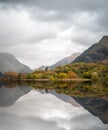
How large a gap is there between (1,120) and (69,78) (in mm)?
150824

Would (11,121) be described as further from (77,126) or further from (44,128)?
(77,126)

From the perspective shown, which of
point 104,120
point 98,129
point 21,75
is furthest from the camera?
point 21,75

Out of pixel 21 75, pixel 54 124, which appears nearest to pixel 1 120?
pixel 54 124

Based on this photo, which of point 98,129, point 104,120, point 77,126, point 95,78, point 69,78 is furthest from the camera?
point 69,78

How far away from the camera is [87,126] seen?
19469 mm

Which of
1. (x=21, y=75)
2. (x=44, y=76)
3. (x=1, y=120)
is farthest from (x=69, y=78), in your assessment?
(x=1, y=120)

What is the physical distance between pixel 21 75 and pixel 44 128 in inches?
7117

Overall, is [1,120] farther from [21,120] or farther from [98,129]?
[98,129]

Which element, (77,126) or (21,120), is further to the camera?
(21,120)

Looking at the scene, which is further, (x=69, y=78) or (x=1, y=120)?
(x=69, y=78)

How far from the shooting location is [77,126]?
64.3 ft

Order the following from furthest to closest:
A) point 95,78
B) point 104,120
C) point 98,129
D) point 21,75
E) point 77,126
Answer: point 21,75 < point 95,78 < point 104,120 < point 77,126 < point 98,129

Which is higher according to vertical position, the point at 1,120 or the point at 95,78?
the point at 95,78

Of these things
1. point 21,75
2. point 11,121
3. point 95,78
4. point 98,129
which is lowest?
point 98,129
